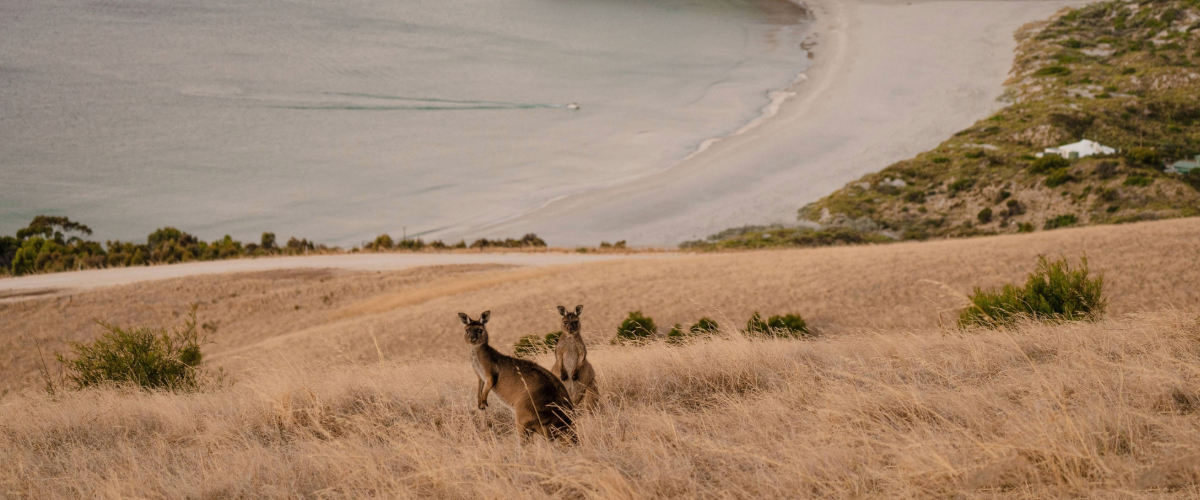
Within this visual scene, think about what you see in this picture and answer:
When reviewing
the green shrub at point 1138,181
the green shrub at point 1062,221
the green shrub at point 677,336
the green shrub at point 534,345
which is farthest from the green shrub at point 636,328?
the green shrub at point 1138,181

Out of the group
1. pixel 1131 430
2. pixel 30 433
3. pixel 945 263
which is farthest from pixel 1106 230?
pixel 30 433

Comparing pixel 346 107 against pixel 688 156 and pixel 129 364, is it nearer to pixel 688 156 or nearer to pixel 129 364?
pixel 688 156

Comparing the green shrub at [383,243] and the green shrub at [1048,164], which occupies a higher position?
the green shrub at [1048,164]

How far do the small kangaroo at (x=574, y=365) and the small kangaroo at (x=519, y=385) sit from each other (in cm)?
37

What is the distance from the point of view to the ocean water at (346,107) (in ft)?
211

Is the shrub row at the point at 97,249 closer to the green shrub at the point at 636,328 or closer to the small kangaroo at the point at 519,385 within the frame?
the green shrub at the point at 636,328

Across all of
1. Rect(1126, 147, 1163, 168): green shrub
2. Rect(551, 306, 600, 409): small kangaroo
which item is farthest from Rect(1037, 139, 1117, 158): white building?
Rect(551, 306, 600, 409): small kangaroo

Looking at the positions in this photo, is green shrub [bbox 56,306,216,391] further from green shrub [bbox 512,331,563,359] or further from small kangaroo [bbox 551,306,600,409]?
small kangaroo [bbox 551,306,600,409]

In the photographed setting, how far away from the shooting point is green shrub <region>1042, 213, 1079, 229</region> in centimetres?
4728

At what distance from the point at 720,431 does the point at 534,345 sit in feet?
40.3

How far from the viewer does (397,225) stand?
62.8 meters

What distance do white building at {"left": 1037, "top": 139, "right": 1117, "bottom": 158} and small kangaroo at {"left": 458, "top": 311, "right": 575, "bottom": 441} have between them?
63.5m

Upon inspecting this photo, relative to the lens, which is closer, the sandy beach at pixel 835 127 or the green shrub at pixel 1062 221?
the green shrub at pixel 1062 221

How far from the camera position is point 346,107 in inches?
3595
